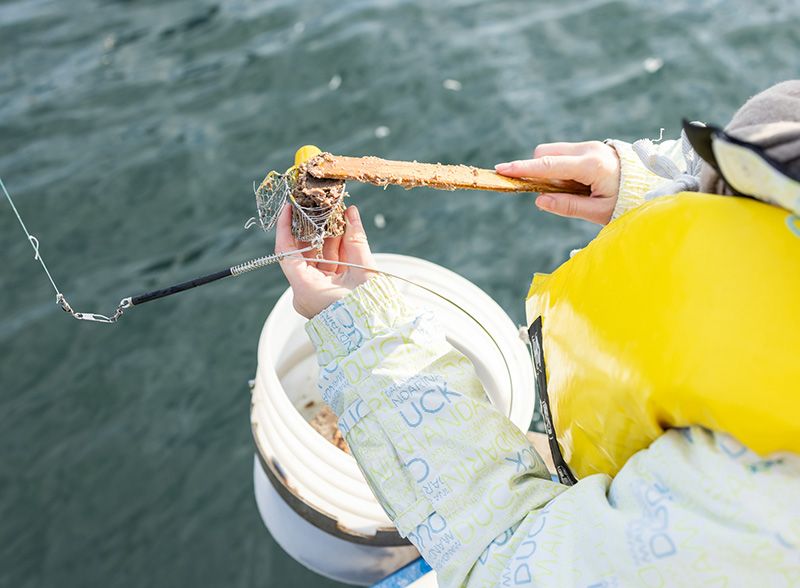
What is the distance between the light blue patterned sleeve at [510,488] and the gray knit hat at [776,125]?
0.38m

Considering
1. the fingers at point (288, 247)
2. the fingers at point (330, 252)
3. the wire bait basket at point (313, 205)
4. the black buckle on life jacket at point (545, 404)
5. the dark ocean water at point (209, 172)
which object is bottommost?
the dark ocean water at point (209, 172)

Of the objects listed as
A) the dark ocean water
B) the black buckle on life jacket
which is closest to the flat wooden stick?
the black buckle on life jacket

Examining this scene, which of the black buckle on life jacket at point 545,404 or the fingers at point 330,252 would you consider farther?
the fingers at point 330,252

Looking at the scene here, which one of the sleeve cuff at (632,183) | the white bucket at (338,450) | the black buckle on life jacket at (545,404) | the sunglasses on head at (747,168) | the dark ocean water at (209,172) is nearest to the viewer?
the sunglasses on head at (747,168)

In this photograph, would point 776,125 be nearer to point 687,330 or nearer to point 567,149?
point 687,330

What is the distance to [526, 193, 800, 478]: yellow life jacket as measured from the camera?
0.92 meters

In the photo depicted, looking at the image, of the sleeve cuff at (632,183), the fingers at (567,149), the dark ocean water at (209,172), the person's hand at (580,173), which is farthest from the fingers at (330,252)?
the dark ocean water at (209,172)

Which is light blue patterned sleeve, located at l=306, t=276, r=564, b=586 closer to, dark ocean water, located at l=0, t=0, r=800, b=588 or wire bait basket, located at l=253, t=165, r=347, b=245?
wire bait basket, located at l=253, t=165, r=347, b=245

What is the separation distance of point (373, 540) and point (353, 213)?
33.3 inches

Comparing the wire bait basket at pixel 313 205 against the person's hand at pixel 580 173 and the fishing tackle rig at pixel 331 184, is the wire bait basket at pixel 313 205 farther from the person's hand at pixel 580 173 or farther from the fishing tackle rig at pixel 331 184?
the person's hand at pixel 580 173

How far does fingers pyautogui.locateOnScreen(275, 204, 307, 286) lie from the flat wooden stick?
0.41 ft

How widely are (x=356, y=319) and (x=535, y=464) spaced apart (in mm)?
438

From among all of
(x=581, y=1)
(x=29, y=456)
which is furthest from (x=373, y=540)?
(x=581, y=1)

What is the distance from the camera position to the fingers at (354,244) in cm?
158
